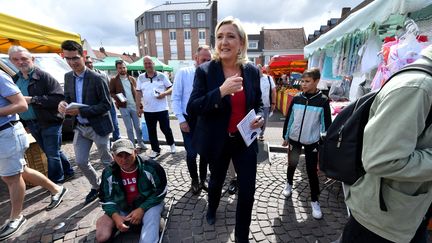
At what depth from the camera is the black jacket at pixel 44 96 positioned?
9.94ft

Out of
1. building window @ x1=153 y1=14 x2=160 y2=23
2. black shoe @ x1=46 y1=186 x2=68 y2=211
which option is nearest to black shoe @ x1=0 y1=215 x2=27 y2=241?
black shoe @ x1=46 y1=186 x2=68 y2=211

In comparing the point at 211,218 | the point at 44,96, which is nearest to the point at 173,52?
the point at 44,96

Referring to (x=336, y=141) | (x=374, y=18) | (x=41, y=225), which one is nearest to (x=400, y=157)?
(x=336, y=141)

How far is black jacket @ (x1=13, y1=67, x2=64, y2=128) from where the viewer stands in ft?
9.94

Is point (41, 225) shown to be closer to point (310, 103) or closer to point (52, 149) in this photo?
point (52, 149)

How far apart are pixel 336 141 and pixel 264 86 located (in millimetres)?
3717

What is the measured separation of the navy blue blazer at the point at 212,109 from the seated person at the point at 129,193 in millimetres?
829

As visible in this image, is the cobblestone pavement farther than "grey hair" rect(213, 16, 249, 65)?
Yes

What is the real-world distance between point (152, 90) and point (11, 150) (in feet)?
7.68

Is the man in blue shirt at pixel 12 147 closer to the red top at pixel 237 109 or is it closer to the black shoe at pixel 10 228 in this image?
the black shoe at pixel 10 228

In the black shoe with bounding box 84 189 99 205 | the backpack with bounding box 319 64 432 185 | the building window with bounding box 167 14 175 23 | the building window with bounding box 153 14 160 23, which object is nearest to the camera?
the backpack with bounding box 319 64 432 185

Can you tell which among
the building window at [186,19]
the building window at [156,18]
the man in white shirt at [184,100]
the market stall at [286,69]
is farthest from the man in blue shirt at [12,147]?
the building window at [156,18]

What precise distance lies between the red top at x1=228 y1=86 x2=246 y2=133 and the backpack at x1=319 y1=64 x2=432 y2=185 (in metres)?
0.75

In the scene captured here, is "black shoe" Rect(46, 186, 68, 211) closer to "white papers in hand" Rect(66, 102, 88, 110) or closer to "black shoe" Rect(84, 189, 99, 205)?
"black shoe" Rect(84, 189, 99, 205)
